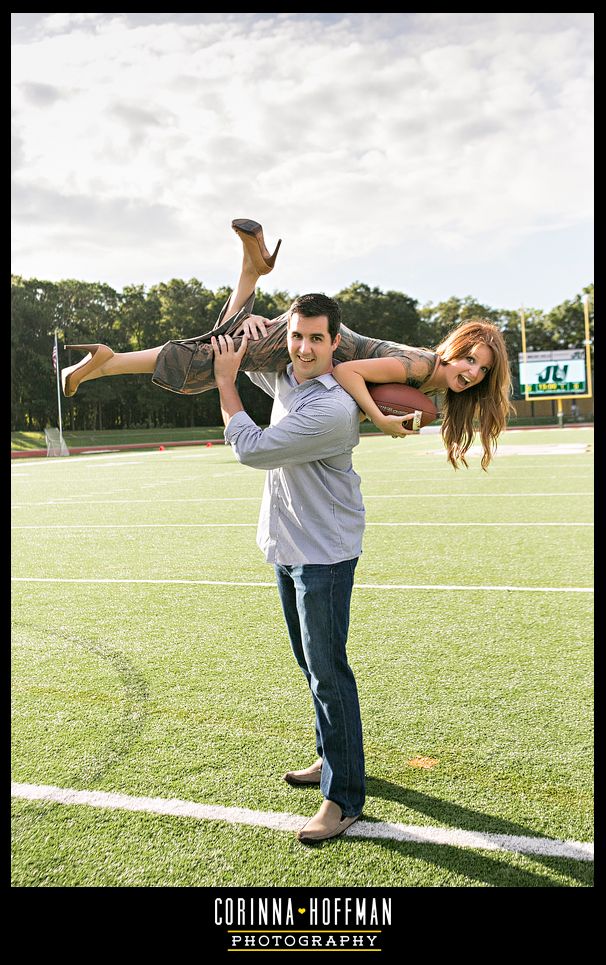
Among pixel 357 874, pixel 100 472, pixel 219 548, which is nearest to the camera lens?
pixel 357 874

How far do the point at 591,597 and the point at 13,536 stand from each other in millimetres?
6796

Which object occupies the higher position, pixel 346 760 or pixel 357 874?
pixel 346 760

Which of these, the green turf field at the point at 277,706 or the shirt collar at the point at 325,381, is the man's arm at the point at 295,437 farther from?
the green turf field at the point at 277,706

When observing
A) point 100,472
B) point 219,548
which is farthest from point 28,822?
point 100,472

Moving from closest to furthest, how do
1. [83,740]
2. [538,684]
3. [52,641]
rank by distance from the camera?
[83,740], [538,684], [52,641]

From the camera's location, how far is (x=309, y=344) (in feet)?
8.89

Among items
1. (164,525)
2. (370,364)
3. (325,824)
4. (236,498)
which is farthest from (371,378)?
(236,498)

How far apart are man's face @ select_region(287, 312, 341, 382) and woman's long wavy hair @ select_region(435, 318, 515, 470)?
19.2 inches

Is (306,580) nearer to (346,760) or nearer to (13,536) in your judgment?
(346,760)

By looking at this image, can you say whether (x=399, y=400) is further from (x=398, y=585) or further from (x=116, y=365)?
(x=398, y=585)

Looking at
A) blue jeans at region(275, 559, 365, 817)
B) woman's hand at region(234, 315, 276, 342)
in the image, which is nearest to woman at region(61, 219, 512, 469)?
woman's hand at region(234, 315, 276, 342)

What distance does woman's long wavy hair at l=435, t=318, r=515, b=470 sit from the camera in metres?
2.92

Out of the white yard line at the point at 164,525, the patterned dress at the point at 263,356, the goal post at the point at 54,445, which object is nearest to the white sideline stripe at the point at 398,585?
the white yard line at the point at 164,525

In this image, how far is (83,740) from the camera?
3.65 m
